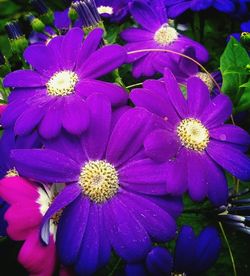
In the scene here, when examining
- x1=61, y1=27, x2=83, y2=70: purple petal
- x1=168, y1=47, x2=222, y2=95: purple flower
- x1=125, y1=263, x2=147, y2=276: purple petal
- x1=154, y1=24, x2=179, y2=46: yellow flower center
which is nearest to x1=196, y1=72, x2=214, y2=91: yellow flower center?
x1=168, y1=47, x2=222, y2=95: purple flower

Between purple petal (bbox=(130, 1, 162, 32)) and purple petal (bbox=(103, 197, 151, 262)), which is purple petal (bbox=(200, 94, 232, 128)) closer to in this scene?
purple petal (bbox=(103, 197, 151, 262))

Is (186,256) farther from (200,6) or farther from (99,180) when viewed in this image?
(200,6)

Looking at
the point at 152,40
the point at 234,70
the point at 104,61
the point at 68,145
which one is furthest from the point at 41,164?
the point at 152,40

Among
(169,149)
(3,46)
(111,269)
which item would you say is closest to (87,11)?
(169,149)

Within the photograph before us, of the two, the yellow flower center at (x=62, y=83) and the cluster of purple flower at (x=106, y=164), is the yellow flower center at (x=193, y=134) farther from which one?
the yellow flower center at (x=62, y=83)

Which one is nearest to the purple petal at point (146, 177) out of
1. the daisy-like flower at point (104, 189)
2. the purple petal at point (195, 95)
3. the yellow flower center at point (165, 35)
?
the daisy-like flower at point (104, 189)

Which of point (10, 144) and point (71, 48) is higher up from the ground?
point (71, 48)

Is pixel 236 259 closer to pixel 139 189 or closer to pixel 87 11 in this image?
pixel 139 189
